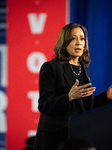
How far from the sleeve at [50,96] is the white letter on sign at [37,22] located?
230 cm

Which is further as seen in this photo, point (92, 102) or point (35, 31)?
point (35, 31)

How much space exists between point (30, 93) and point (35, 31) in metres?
0.80

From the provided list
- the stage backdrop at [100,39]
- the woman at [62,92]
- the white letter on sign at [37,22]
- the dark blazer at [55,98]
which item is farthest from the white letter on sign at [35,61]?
the dark blazer at [55,98]

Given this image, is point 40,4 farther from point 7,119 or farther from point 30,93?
point 7,119

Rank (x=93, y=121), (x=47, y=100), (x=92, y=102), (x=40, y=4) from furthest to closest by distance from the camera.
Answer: (x=40, y=4) < (x=92, y=102) < (x=47, y=100) < (x=93, y=121)

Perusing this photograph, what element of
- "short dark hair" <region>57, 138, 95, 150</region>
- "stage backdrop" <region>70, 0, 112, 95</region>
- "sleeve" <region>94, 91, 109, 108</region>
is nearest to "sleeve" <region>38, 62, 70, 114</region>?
"sleeve" <region>94, 91, 109, 108</region>

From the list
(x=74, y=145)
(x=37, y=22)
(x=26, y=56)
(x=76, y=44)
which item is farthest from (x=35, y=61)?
(x=74, y=145)

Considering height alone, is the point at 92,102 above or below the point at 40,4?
below

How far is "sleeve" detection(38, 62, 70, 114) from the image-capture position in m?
1.54

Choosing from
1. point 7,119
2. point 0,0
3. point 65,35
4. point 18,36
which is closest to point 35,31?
point 18,36

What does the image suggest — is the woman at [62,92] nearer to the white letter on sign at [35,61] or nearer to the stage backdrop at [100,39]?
the stage backdrop at [100,39]

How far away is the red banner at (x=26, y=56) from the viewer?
3881 millimetres

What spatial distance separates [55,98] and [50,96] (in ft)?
0.13

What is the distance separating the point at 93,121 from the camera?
3.89 feet
